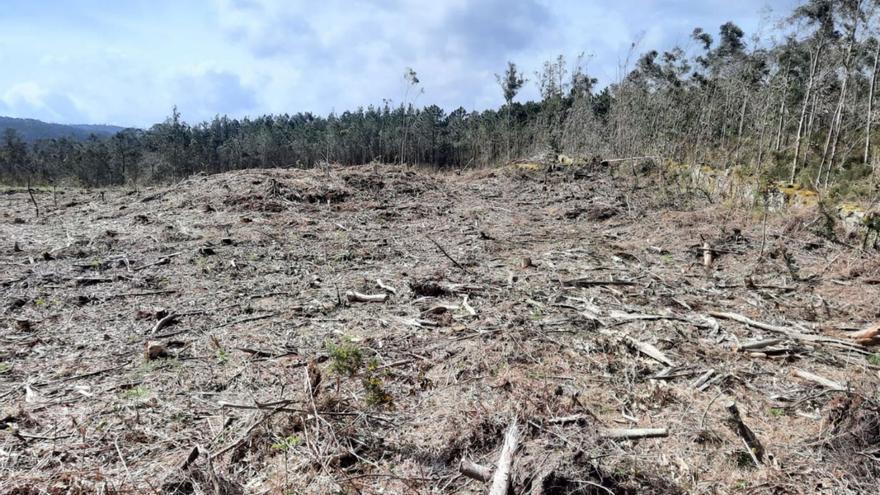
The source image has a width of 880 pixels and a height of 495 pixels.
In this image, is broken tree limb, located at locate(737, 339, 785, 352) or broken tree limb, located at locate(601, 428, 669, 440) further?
broken tree limb, located at locate(737, 339, 785, 352)

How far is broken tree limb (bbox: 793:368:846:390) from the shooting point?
2494mm

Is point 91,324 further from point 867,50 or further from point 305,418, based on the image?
point 867,50

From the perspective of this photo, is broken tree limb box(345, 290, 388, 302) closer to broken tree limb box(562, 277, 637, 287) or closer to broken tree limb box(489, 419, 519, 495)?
Result: broken tree limb box(562, 277, 637, 287)

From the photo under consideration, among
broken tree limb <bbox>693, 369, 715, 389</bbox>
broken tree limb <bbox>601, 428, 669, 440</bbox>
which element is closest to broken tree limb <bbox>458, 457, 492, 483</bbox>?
broken tree limb <bbox>601, 428, 669, 440</bbox>

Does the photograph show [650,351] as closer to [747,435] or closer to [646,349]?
[646,349]

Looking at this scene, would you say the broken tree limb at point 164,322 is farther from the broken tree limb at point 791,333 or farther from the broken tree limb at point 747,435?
the broken tree limb at point 791,333

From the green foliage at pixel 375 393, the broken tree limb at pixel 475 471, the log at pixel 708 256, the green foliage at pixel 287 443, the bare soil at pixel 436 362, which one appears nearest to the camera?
the broken tree limb at pixel 475 471

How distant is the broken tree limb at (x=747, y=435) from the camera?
2.02 meters

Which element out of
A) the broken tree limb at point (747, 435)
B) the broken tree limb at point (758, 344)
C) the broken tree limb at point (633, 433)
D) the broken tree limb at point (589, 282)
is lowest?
the broken tree limb at point (633, 433)

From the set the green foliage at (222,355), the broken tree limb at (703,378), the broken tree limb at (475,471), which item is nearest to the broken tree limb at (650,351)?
the broken tree limb at (703,378)

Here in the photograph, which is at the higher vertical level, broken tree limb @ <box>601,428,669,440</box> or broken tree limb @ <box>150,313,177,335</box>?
broken tree limb @ <box>601,428,669,440</box>

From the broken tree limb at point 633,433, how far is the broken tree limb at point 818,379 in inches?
41.6

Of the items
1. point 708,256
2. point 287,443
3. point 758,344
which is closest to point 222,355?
point 287,443

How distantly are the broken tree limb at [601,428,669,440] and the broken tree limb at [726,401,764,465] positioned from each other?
287mm
